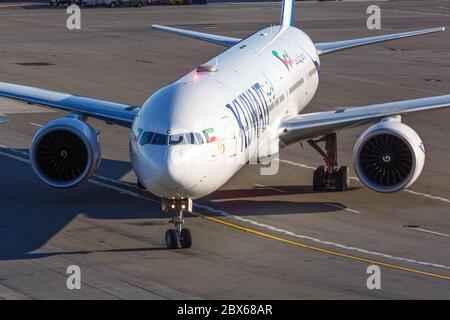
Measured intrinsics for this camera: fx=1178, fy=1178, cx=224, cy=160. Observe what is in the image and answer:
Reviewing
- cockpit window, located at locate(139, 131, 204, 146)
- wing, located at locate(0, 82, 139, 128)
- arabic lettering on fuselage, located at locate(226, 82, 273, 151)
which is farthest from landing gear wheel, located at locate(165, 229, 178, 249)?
wing, located at locate(0, 82, 139, 128)

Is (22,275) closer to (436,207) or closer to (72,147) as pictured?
(72,147)

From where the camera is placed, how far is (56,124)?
125 feet

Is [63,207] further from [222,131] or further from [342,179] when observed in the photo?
[342,179]

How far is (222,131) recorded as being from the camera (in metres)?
33.8


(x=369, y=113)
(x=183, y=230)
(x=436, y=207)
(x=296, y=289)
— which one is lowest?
(x=296, y=289)

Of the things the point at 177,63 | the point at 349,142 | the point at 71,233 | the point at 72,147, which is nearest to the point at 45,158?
the point at 72,147

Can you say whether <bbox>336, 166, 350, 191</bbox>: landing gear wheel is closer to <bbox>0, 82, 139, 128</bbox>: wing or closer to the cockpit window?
<bbox>0, 82, 139, 128</bbox>: wing

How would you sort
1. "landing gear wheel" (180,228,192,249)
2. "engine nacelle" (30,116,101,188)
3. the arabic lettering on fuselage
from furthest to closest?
"engine nacelle" (30,116,101,188) < the arabic lettering on fuselage < "landing gear wheel" (180,228,192,249)

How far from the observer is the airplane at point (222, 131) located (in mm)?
32500

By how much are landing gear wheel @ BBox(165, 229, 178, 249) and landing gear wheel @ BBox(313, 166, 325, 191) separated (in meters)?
9.40

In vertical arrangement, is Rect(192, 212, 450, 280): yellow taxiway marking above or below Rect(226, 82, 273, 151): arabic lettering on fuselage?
below

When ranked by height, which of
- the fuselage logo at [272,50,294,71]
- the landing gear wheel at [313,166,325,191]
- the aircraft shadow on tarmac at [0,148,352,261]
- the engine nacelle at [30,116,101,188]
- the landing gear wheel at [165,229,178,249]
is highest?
the fuselage logo at [272,50,294,71]

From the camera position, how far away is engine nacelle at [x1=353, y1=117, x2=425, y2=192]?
1487 inches

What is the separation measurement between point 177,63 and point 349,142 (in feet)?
90.7
